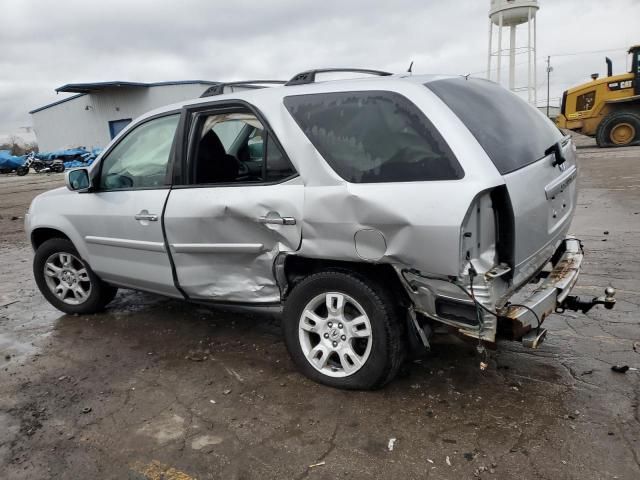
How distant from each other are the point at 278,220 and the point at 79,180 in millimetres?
2114

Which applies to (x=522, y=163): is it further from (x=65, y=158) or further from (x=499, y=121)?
(x=65, y=158)

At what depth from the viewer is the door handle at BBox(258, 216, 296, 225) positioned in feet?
10.2

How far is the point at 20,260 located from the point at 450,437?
7004mm

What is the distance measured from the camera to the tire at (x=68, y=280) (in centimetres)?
462

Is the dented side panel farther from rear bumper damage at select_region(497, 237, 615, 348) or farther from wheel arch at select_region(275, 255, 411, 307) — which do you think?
rear bumper damage at select_region(497, 237, 615, 348)

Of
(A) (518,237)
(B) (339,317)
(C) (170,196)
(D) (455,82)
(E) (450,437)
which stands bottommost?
(E) (450,437)

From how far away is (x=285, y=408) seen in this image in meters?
3.02

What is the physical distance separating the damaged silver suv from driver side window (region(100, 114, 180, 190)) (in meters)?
0.02

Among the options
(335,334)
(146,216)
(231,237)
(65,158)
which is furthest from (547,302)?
(65,158)

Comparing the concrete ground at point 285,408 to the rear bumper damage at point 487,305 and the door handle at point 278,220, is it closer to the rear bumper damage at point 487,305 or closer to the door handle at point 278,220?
the rear bumper damage at point 487,305

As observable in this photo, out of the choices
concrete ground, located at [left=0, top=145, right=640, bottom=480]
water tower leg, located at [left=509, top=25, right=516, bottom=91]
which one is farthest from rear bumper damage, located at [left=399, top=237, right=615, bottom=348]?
water tower leg, located at [left=509, top=25, right=516, bottom=91]

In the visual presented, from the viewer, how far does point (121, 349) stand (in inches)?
158

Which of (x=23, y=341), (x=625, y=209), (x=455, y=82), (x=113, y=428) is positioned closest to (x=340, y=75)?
(x=455, y=82)

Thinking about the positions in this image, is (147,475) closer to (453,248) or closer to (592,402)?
(453,248)
